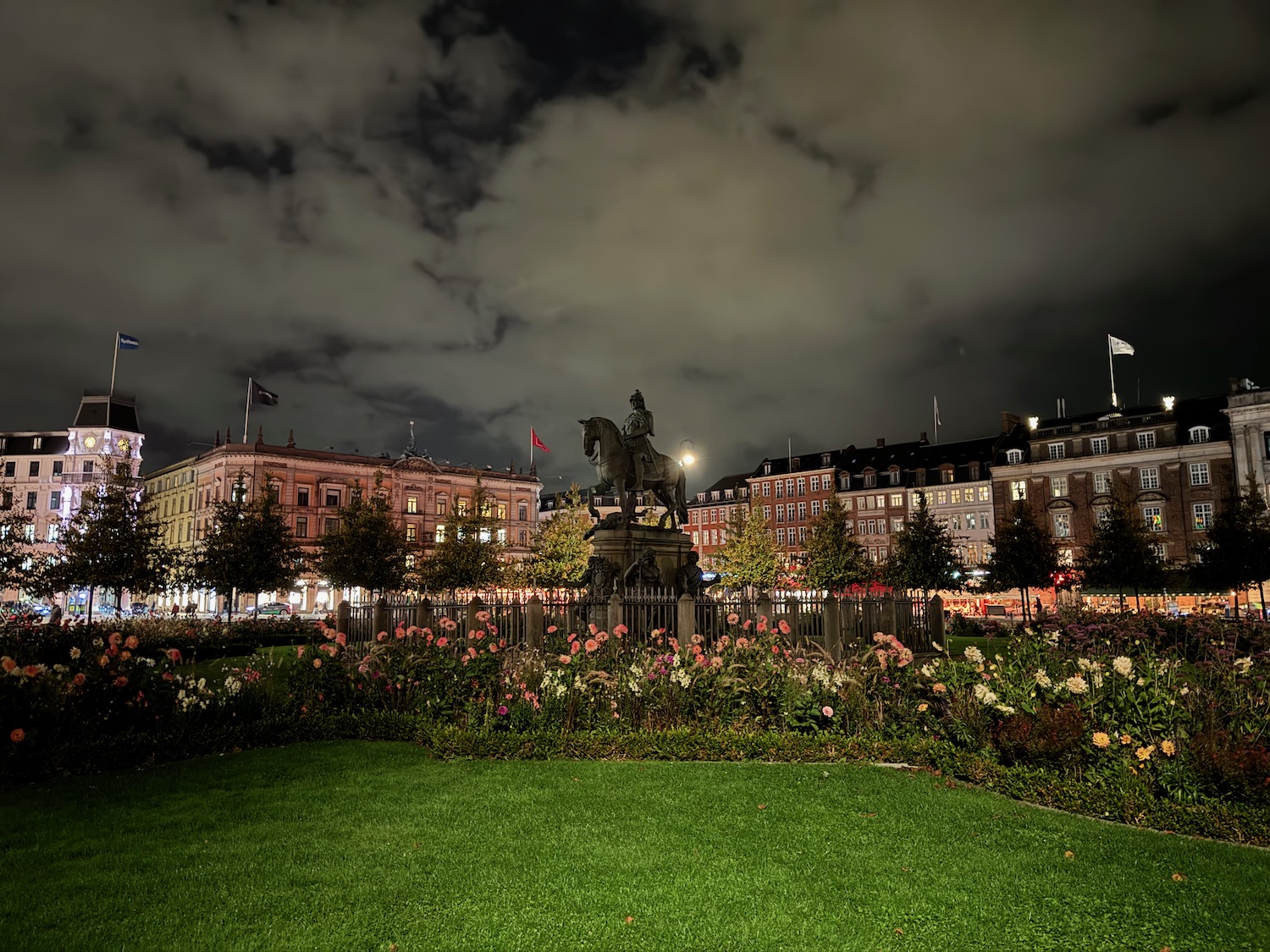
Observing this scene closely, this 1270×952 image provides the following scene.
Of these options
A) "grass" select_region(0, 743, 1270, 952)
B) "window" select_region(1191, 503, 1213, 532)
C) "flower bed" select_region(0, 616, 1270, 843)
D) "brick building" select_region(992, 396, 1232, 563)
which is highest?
"brick building" select_region(992, 396, 1232, 563)

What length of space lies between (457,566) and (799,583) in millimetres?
23097

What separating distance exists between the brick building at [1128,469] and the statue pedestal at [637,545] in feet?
172

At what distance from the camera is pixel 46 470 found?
90.0 metres

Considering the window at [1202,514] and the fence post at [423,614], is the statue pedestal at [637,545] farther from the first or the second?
the window at [1202,514]

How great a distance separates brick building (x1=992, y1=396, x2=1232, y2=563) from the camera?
6175 cm

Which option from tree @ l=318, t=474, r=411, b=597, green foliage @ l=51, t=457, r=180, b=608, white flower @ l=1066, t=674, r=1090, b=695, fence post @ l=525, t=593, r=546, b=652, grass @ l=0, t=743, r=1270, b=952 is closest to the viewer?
grass @ l=0, t=743, r=1270, b=952

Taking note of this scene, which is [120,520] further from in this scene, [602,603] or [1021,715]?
[1021,715]

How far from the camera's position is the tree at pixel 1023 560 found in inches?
1721

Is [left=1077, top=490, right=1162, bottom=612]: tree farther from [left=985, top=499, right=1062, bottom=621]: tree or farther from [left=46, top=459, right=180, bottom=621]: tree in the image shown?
[left=46, top=459, right=180, bottom=621]: tree

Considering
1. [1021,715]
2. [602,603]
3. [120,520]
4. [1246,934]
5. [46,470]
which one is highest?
[46,470]

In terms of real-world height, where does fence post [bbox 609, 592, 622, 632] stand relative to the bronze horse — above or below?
below

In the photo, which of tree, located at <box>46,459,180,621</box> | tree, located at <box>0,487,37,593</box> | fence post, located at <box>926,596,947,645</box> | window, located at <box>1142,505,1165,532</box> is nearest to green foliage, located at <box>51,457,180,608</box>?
tree, located at <box>46,459,180,621</box>

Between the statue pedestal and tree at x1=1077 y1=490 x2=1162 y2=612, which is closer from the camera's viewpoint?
the statue pedestal

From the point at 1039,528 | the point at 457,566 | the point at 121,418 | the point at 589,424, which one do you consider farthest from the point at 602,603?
the point at 121,418
